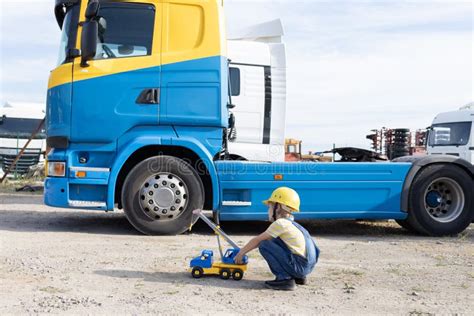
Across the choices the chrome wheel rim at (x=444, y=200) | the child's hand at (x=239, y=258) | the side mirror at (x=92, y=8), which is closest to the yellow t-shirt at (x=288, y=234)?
the child's hand at (x=239, y=258)

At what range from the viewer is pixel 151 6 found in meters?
6.86

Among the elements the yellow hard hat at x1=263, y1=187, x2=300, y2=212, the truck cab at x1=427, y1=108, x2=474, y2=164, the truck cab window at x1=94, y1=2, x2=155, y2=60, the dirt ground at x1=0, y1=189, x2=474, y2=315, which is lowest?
the dirt ground at x1=0, y1=189, x2=474, y2=315

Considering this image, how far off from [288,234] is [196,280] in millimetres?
911

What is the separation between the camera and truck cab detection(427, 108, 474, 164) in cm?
1477

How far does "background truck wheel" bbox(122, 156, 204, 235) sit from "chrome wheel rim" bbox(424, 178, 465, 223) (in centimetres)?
329

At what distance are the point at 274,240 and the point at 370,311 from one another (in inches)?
38.1

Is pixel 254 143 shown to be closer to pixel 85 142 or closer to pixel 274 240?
pixel 85 142

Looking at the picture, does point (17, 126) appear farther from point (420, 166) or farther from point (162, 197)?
point (420, 166)

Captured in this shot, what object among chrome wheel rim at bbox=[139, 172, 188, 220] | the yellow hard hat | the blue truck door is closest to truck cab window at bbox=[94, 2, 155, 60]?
the blue truck door

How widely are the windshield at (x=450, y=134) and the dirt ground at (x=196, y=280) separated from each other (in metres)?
8.21

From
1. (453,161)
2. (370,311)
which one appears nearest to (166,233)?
(370,311)

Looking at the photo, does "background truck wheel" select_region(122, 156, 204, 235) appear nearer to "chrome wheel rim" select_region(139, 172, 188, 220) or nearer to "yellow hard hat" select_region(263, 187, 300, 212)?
"chrome wheel rim" select_region(139, 172, 188, 220)

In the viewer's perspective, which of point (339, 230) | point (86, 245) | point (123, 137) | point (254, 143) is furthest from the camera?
point (254, 143)

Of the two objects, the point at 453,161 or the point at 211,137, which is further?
the point at 453,161
